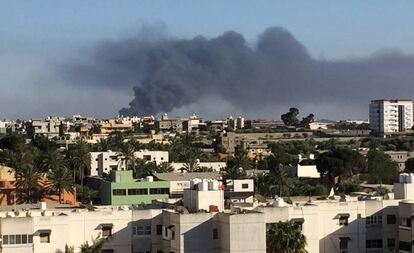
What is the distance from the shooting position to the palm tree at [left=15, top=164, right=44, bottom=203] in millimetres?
90781

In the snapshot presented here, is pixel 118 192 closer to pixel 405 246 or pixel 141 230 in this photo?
pixel 141 230

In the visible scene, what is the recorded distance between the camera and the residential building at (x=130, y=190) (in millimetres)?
85438

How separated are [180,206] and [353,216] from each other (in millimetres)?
7200

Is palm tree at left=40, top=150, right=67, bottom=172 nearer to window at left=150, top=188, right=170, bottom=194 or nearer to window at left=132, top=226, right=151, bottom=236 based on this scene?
window at left=150, top=188, right=170, bottom=194

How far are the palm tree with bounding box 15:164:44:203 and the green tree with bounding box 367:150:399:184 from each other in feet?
129

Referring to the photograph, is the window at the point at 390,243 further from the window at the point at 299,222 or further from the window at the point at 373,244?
the window at the point at 299,222

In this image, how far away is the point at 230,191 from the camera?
3595 inches

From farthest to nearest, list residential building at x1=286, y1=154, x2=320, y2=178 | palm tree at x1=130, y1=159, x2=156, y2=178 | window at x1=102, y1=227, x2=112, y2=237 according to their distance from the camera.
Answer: residential building at x1=286, y1=154, x2=320, y2=178, palm tree at x1=130, y1=159, x2=156, y2=178, window at x1=102, y1=227, x2=112, y2=237

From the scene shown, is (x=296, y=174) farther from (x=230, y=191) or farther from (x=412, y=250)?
(x=412, y=250)

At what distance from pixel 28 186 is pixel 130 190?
10.3 meters

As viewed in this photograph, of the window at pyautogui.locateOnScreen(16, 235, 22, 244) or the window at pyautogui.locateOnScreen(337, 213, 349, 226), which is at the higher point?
the window at pyautogui.locateOnScreen(337, 213, 349, 226)

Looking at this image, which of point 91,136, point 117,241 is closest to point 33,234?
point 117,241

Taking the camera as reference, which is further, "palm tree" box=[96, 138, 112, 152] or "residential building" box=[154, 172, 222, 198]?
"palm tree" box=[96, 138, 112, 152]

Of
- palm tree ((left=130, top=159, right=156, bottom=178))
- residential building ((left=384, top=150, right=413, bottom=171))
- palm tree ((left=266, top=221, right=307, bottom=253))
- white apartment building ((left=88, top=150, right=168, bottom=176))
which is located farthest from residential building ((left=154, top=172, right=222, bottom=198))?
residential building ((left=384, top=150, right=413, bottom=171))
